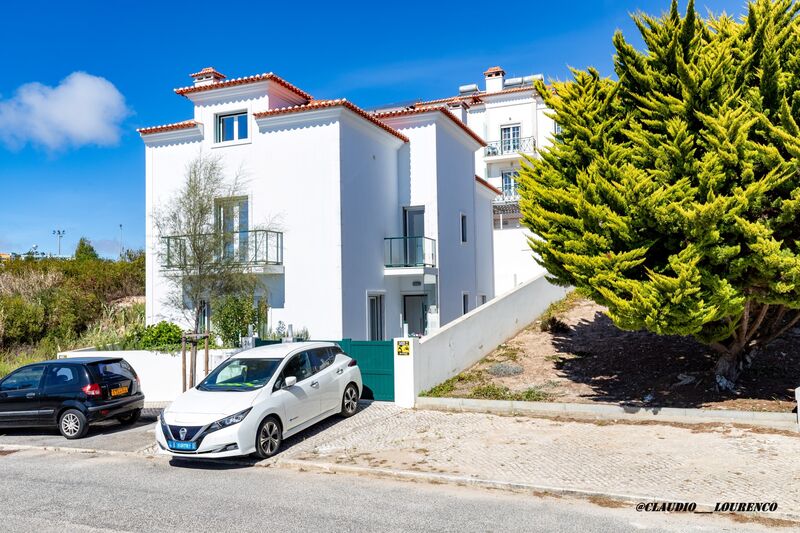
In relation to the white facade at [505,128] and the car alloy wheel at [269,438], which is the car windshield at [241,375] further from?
the white facade at [505,128]

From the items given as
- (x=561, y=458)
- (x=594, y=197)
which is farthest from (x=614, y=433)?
(x=594, y=197)

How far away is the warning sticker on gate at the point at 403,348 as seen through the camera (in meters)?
13.9

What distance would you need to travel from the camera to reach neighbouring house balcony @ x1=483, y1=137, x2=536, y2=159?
126 feet

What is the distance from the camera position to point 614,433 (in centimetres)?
1114

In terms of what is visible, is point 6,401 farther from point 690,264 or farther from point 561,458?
point 690,264

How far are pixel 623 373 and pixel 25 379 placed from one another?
12.8 m

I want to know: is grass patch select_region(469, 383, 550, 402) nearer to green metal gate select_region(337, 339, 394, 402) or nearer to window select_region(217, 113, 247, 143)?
green metal gate select_region(337, 339, 394, 402)

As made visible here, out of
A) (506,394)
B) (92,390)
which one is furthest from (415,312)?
(92,390)

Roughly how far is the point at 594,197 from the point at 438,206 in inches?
400

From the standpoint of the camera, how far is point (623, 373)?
14922mm

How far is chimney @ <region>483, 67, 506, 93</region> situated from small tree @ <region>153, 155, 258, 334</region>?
26.9 meters

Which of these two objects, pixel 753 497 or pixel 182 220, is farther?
pixel 182 220

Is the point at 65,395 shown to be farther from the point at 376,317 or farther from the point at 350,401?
the point at 376,317

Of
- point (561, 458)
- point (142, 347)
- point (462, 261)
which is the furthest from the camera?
point (462, 261)
